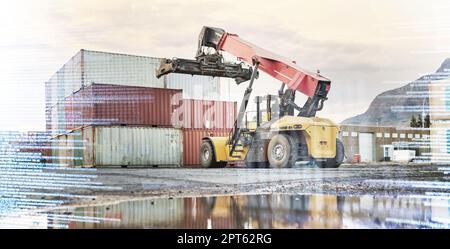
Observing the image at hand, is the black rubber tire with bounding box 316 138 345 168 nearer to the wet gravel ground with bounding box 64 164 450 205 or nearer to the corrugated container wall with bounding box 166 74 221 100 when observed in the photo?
the wet gravel ground with bounding box 64 164 450 205

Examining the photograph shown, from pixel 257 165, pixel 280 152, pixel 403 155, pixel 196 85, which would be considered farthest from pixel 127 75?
pixel 403 155

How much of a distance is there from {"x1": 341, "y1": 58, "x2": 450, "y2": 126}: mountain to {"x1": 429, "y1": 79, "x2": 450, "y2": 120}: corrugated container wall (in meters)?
0.04

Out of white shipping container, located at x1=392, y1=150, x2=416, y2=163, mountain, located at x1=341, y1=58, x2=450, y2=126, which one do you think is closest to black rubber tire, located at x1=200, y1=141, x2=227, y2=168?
mountain, located at x1=341, y1=58, x2=450, y2=126

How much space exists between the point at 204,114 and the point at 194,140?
257 mm

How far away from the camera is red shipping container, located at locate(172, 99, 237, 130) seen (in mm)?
5680

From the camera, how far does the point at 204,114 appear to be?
18.8 feet

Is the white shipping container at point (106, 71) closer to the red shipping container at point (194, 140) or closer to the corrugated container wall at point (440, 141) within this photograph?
the red shipping container at point (194, 140)

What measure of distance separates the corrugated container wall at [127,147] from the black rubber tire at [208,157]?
0.69 ft

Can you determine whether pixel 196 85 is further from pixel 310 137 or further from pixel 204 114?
pixel 310 137

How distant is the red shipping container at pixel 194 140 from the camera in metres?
5.71

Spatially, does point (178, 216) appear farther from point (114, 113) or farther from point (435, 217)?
point (435, 217)

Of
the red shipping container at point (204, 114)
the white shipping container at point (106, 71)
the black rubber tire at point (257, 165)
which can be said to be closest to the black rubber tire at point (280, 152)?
the black rubber tire at point (257, 165)

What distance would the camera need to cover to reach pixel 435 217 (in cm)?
507
